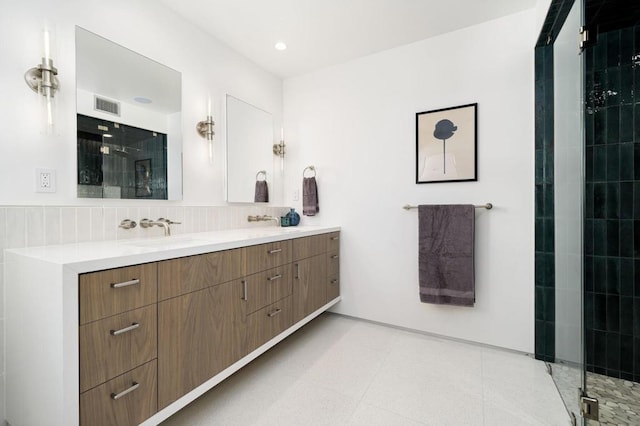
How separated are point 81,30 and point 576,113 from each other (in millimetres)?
2664

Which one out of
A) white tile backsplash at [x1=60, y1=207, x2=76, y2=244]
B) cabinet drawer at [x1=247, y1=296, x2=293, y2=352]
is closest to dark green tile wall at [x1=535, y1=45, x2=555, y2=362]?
cabinet drawer at [x1=247, y1=296, x2=293, y2=352]

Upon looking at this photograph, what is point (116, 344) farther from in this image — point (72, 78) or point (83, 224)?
point (72, 78)

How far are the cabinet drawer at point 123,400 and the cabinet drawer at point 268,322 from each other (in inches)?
22.6

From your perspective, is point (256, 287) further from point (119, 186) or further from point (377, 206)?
point (377, 206)

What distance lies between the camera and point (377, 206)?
2598mm

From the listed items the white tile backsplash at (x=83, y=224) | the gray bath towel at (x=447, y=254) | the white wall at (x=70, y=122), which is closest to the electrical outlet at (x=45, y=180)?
the white wall at (x=70, y=122)

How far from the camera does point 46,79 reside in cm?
139

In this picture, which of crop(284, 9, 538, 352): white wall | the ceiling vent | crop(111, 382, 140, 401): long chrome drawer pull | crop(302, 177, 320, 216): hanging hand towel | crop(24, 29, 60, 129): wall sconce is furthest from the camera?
crop(302, 177, 320, 216): hanging hand towel

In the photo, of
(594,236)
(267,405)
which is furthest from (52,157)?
(594,236)

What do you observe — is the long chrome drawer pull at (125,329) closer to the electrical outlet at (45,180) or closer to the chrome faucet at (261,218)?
the electrical outlet at (45,180)

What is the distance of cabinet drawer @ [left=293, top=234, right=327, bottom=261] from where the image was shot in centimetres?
217

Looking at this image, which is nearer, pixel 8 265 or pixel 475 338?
pixel 8 265

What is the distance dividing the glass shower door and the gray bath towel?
20.4 inches

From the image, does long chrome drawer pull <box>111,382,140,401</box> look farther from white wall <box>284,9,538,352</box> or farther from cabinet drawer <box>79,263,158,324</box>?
white wall <box>284,9,538,352</box>
